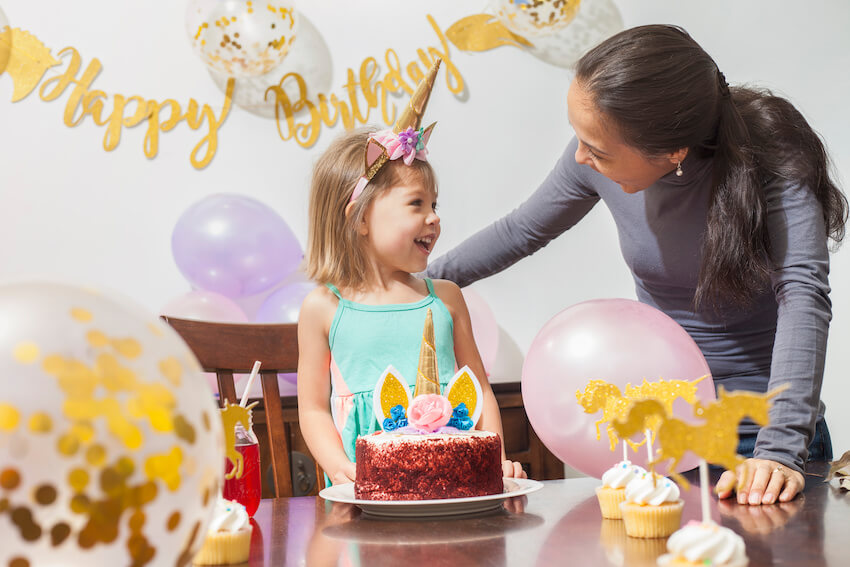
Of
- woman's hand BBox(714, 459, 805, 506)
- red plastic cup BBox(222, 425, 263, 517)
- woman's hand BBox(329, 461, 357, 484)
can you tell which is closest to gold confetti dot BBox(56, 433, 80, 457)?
red plastic cup BBox(222, 425, 263, 517)

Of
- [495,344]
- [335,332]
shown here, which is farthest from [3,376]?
[495,344]

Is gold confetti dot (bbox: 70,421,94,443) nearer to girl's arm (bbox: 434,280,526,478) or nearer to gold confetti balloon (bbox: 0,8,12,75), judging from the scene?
girl's arm (bbox: 434,280,526,478)

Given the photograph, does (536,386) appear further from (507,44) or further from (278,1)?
(507,44)

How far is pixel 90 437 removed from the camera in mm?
477

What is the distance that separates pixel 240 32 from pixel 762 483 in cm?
260

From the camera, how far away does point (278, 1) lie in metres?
3.16

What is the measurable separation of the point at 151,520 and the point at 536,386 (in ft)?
2.84

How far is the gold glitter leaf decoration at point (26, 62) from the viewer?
3.22 meters

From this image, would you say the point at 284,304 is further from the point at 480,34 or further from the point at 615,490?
the point at 615,490

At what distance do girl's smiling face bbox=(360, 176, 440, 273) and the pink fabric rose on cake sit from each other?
2.15 ft

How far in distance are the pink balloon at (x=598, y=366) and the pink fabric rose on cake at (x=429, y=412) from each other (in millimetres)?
234

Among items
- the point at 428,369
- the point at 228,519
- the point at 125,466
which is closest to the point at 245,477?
the point at 228,519

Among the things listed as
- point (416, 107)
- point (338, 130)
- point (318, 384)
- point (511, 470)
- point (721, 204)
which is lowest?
point (511, 470)

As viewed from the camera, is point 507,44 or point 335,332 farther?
point 507,44
